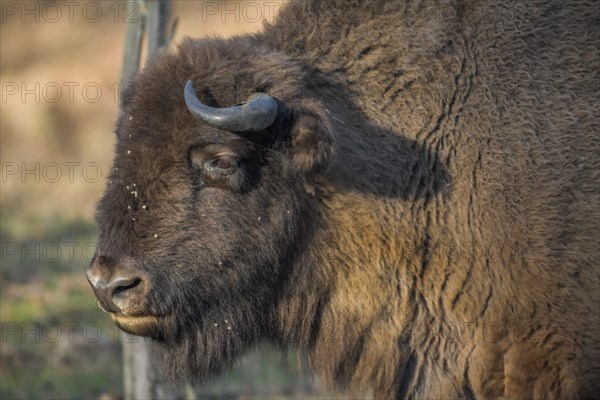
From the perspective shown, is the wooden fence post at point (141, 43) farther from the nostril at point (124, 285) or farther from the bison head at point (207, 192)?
the nostril at point (124, 285)

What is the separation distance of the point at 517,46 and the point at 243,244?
1.88 meters

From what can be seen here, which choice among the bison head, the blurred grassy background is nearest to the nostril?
the bison head

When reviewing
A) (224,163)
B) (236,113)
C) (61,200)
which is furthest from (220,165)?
(61,200)

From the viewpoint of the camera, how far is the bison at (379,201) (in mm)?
4922

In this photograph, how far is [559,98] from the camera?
514cm

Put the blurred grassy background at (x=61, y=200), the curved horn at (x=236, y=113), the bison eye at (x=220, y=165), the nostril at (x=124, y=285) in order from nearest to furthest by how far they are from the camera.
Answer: the curved horn at (x=236, y=113)
the nostril at (x=124, y=285)
the bison eye at (x=220, y=165)
the blurred grassy background at (x=61, y=200)

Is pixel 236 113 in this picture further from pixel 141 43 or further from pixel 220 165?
pixel 141 43

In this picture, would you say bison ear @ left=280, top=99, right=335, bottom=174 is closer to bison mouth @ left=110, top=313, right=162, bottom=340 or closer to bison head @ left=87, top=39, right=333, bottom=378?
bison head @ left=87, top=39, right=333, bottom=378

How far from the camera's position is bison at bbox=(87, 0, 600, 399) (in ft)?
16.1

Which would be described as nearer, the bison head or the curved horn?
the curved horn

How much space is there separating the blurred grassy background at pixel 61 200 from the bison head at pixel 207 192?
0.74 metres

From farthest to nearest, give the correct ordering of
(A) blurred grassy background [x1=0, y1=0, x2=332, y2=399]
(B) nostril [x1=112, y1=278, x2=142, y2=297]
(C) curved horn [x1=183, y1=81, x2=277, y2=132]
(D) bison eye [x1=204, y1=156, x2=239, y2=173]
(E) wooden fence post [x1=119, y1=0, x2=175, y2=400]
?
1. (A) blurred grassy background [x1=0, y1=0, x2=332, y2=399]
2. (E) wooden fence post [x1=119, y1=0, x2=175, y2=400]
3. (D) bison eye [x1=204, y1=156, x2=239, y2=173]
4. (B) nostril [x1=112, y1=278, x2=142, y2=297]
5. (C) curved horn [x1=183, y1=81, x2=277, y2=132]

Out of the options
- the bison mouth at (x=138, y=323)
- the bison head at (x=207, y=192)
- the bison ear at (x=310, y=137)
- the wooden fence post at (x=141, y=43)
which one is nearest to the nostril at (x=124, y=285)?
the bison head at (x=207, y=192)

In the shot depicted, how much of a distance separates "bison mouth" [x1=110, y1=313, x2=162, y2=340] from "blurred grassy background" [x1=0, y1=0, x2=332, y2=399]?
0.96 metres
